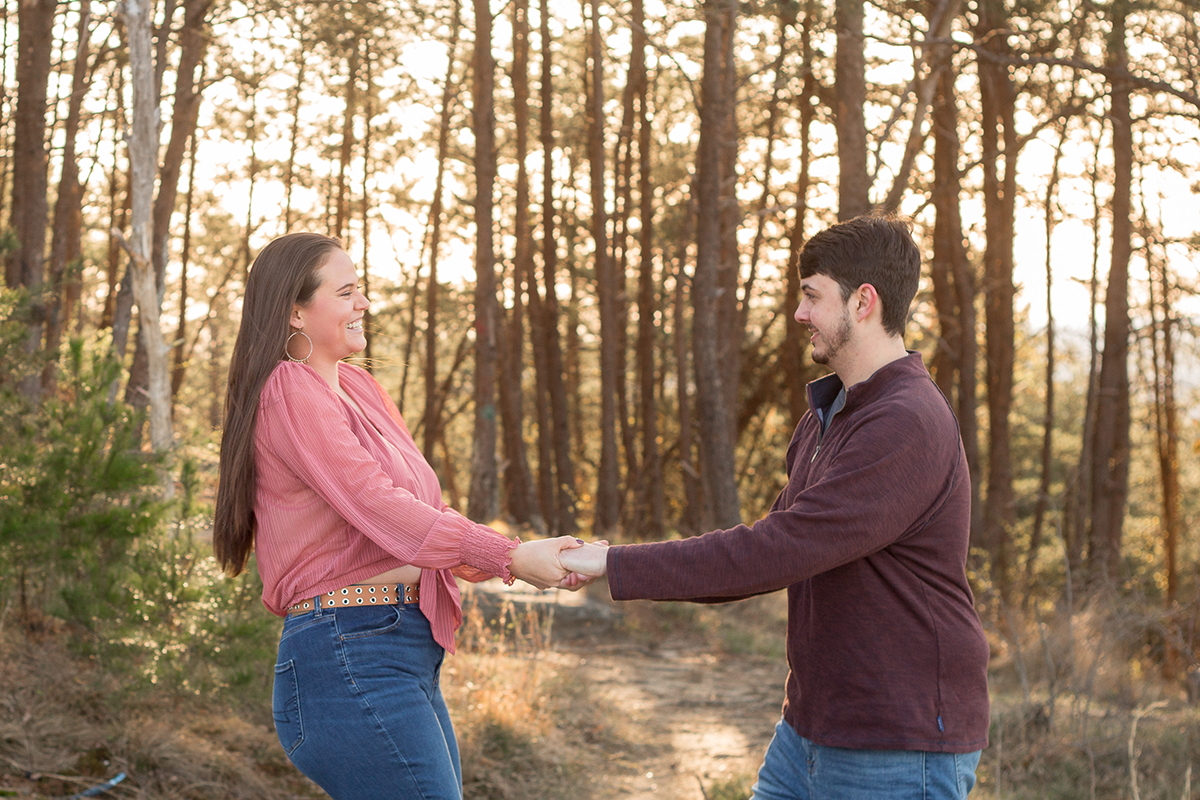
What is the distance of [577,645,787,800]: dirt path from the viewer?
601 cm

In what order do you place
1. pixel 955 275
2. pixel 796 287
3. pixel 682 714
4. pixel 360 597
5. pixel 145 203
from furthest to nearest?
pixel 796 287 → pixel 955 275 → pixel 682 714 → pixel 145 203 → pixel 360 597

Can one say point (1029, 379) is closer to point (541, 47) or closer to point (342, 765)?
point (541, 47)

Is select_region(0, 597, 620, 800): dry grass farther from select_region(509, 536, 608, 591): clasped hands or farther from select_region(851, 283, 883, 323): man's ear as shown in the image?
select_region(851, 283, 883, 323): man's ear

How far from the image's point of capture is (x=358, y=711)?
2236mm

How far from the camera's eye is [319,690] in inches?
88.7

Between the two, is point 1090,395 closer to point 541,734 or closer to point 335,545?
point 541,734

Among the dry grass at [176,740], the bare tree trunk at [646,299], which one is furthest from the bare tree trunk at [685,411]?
the dry grass at [176,740]

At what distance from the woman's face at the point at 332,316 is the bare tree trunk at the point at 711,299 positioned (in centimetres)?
1013

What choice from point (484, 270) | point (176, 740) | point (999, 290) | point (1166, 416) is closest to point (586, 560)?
point (176, 740)

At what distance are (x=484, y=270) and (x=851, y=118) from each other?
7.05 meters

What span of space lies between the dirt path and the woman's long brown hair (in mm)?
2964

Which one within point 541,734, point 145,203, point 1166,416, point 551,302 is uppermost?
point 551,302

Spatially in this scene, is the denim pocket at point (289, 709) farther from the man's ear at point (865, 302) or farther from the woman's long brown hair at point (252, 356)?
the man's ear at point (865, 302)

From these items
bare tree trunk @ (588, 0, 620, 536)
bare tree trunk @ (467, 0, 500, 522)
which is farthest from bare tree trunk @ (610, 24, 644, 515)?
bare tree trunk @ (467, 0, 500, 522)
